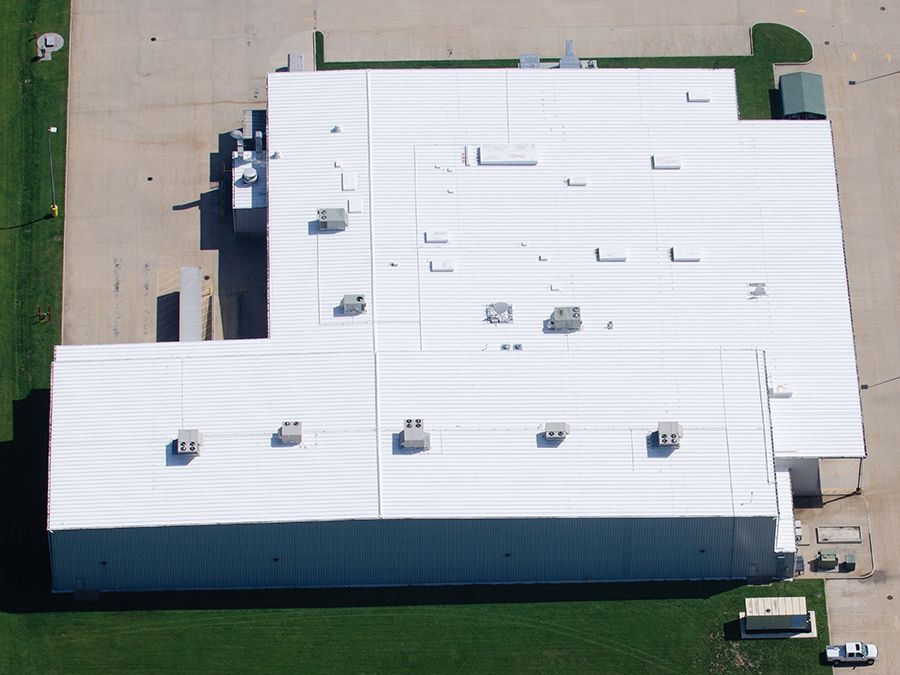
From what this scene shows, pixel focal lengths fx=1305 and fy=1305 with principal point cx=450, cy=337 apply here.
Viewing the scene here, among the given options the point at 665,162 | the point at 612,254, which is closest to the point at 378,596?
the point at 612,254

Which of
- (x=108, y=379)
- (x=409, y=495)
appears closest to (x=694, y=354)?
(x=409, y=495)

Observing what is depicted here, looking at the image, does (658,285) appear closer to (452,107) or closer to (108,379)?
(452,107)

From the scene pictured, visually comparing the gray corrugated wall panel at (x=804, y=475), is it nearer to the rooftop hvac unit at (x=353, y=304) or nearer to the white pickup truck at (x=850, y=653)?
the white pickup truck at (x=850, y=653)

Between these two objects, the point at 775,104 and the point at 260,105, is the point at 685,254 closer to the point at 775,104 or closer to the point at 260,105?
the point at 775,104

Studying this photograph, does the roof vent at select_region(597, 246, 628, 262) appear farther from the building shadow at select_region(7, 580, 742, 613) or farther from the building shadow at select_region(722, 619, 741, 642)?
the building shadow at select_region(722, 619, 741, 642)

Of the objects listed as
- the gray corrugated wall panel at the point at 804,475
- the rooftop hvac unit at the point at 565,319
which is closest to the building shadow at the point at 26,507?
the rooftop hvac unit at the point at 565,319

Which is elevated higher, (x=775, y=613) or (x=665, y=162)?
(x=665, y=162)
